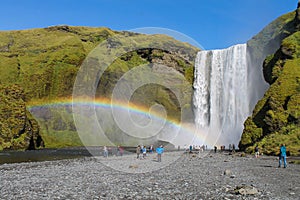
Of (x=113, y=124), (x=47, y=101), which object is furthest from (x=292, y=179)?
(x=47, y=101)

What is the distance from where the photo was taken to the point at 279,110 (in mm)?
47656

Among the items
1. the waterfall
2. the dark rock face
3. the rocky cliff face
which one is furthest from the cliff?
the rocky cliff face

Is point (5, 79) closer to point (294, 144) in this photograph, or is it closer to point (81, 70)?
point (81, 70)

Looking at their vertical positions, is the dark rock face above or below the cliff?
below

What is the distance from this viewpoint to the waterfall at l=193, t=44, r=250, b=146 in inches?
2874

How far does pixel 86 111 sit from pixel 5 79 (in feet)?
145

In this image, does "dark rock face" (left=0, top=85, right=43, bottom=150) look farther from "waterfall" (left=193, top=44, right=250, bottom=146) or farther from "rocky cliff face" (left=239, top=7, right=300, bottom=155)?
"rocky cliff face" (left=239, top=7, right=300, bottom=155)

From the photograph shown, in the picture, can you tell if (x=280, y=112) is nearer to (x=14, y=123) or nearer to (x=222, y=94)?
(x=222, y=94)

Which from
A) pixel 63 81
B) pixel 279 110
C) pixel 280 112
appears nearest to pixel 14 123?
pixel 279 110

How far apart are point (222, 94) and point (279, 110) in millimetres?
30578

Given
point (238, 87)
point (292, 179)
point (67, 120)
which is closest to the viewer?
point (292, 179)

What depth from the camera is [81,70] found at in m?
137

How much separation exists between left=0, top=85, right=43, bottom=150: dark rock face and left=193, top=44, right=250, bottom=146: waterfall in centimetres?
4206

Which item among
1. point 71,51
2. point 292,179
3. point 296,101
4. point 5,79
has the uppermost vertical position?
point 71,51
